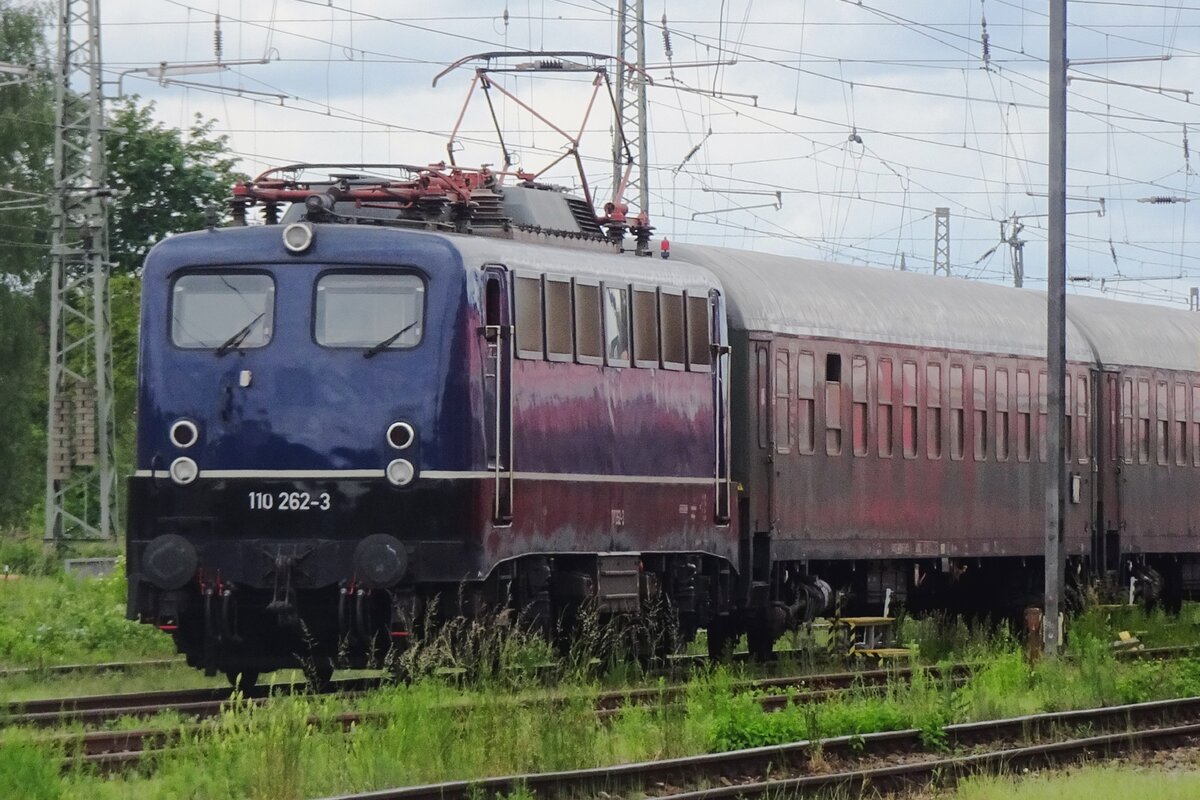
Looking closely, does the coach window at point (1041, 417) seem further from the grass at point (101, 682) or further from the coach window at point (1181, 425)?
the grass at point (101, 682)

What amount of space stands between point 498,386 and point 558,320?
3.69 ft

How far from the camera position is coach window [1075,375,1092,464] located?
26.5 m

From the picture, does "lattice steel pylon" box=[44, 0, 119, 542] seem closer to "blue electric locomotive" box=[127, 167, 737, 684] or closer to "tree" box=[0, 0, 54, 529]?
"blue electric locomotive" box=[127, 167, 737, 684]

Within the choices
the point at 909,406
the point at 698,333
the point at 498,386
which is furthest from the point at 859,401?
the point at 498,386

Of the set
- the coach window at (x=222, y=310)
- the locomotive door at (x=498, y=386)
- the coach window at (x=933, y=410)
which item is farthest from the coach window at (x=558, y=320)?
the coach window at (x=933, y=410)

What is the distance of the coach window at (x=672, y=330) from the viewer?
63.1 feet

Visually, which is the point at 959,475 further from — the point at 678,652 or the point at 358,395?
the point at 358,395

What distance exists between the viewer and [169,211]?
47.1m

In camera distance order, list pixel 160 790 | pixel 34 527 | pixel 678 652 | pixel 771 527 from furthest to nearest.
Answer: pixel 34 527 → pixel 771 527 → pixel 678 652 → pixel 160 790

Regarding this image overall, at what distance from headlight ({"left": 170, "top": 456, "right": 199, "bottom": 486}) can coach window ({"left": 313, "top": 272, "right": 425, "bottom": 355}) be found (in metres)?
1.24

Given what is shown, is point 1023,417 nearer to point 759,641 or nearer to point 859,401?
point 859,401

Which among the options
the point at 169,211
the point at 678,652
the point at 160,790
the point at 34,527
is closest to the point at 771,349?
the point at 678,652

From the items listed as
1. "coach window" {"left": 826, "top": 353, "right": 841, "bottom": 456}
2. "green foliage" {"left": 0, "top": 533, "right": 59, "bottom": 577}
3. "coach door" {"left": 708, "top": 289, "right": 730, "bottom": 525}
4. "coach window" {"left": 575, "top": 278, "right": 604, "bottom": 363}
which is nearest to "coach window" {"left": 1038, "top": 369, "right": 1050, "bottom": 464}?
"coach window" {"left": 826, "top": 353, "right": 841, "bottom": 456}

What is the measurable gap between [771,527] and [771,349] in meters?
1.59
